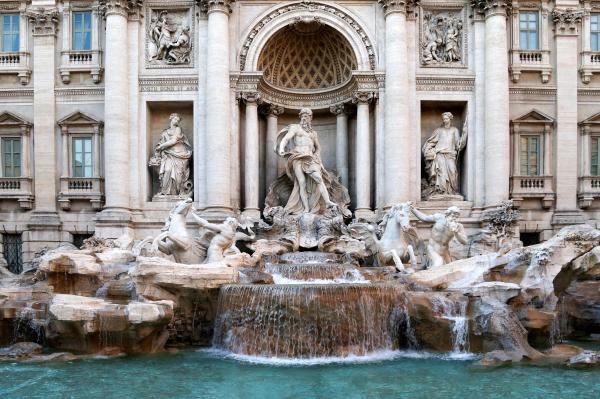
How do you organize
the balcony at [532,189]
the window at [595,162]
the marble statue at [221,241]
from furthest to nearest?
the window at [595,162]
the balcony at [532,189]
the marble statue at [221,241]

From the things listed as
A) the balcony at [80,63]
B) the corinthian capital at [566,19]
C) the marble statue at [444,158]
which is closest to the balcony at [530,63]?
the corinthian capital at [566,19]

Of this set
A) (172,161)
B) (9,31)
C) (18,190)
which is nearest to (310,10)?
(172,161)

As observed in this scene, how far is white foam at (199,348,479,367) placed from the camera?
511 inches

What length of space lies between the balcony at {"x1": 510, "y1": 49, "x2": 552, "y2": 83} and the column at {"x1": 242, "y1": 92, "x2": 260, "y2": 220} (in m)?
9.58

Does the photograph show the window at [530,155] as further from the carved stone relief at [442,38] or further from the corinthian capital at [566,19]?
Answer: the corinthian capital at [566,19]

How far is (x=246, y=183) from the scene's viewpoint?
21.3 metres

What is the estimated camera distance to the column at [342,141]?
74.1ft

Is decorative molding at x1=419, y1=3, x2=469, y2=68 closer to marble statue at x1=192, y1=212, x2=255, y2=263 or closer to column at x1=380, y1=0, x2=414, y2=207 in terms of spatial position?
column at x1=380, y1=0, x2=414, y2=207

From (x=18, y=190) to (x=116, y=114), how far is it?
5.07 metres

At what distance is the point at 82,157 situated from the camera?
22.2 meters

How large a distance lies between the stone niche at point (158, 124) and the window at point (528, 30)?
499 inches

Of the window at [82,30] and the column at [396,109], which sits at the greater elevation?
the window at [82,30]

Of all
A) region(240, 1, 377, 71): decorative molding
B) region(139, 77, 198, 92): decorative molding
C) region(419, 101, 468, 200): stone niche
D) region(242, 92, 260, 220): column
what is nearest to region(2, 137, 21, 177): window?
region(139, 77, 198, 92): decorative molding

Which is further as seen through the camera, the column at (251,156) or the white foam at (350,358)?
the column at (251,156)
